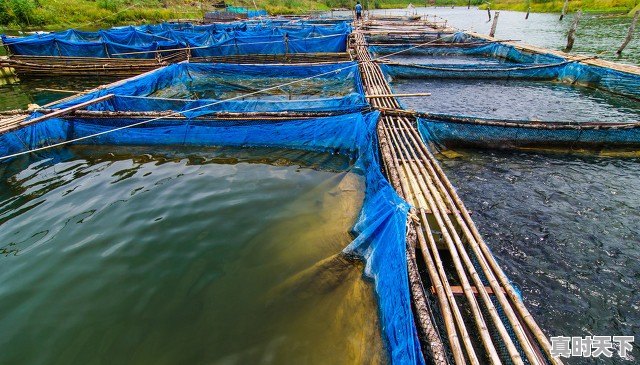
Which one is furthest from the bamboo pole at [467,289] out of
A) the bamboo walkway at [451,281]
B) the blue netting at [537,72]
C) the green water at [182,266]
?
the blue netting at [537,72]

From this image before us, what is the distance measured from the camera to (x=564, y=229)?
5.87 meters

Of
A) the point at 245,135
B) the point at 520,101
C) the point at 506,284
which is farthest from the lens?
the point at 520,101

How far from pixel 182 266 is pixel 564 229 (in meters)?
7.19

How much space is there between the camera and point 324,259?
4980 millimetres

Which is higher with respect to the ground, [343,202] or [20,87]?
[20,87]

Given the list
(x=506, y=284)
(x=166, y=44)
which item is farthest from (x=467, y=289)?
(x=166, y=44)

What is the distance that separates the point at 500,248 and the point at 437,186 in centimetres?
158

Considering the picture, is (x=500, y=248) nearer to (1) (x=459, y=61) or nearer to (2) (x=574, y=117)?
(2) (x=574, y=117)

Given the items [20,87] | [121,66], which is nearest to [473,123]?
[121,66]

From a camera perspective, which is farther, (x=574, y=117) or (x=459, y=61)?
(x=459, y=61)

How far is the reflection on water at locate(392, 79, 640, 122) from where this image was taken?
36.3ft

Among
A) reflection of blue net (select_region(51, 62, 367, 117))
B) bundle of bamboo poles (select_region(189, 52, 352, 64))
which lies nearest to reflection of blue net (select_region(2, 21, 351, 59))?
bundle of bamboo poles (select_region(189, 52, 352, 64))

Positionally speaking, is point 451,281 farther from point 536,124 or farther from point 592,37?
point 592,37

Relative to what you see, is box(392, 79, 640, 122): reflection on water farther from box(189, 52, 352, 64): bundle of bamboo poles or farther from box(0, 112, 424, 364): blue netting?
box(0, 112, 424, 364): blue netting
